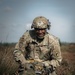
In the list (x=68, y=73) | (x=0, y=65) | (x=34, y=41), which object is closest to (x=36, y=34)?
(x=34, y=41)

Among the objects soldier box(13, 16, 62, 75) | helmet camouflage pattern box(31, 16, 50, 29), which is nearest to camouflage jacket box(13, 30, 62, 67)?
soldier box(13, 16, 62, 75)

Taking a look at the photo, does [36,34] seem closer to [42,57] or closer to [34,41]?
[34,41]

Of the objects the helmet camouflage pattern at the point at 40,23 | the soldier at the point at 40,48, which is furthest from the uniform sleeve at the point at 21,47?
the helmet camouflage pattern at the point at 40,23

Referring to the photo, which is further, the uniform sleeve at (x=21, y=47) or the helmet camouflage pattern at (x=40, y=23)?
the uniform sleeve at (x=21, y=47)

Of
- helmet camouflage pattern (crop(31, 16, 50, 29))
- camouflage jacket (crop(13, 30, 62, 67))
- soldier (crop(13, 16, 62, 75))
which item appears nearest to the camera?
helmet camouflage pattern (crop(31, 16, 50, 29))

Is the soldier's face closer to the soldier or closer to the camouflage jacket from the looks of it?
the soldier

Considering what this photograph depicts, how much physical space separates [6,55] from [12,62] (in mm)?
390

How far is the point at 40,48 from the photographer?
711 cm

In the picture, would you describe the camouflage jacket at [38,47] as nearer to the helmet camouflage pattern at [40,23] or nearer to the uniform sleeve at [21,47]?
the uniform sleeve at [21,47]

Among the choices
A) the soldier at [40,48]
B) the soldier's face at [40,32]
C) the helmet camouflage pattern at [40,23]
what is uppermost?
the helmet camouflage pattern at [40,23]

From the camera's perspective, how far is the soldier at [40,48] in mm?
6945

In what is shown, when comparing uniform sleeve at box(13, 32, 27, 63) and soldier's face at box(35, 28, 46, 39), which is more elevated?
soldier's face at box(35, 28, 46, 39)

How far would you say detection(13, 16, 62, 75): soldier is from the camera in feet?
22.8

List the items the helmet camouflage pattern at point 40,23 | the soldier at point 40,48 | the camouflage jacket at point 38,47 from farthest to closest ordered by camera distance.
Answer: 1. the camouflage jacket at point 38,47
2. the soldier at point 40,48
3. the helmet camouflage pattern at point 40,23
